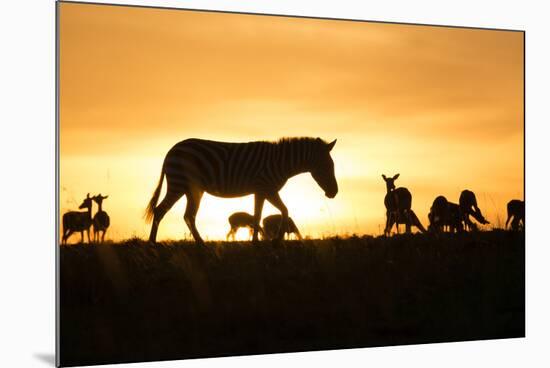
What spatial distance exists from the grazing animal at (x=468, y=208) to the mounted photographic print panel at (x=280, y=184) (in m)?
0.02

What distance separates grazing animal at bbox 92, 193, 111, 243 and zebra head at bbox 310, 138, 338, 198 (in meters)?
1.68

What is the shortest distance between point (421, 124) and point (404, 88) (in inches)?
12.9

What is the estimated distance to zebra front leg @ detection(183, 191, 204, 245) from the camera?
7.66m

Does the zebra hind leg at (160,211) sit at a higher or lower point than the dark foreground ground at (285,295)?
higher

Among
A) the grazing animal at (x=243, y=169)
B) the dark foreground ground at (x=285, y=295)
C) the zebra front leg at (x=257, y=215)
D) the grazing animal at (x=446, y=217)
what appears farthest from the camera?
the grazing animal at (x=446, y=217)

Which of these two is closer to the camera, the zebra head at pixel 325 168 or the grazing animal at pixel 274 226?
the grazing animal at pixel 274 226

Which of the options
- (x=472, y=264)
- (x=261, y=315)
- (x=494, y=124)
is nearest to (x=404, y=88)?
(x=494, y=124)

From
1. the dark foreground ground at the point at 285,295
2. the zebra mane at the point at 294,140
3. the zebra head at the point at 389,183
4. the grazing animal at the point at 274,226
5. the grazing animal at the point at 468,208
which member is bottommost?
the dark foreground ground at the point at 285,295

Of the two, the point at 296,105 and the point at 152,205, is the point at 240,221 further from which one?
the point at 296,105

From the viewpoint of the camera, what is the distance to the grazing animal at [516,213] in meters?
8.59

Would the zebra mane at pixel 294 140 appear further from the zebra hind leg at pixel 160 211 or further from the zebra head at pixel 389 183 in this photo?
the zebra hind leg at pixel 160 211

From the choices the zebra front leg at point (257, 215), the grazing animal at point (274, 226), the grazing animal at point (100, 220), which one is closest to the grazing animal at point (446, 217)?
the grazing animal at point (274, 226)

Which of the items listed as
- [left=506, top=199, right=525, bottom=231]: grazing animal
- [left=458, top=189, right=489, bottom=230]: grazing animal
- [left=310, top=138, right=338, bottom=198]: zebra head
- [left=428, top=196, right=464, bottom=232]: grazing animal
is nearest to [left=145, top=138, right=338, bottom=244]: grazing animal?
[left=310, top=138, right=338, bottom=198]: zebra head

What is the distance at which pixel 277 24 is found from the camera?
7.91 metres
